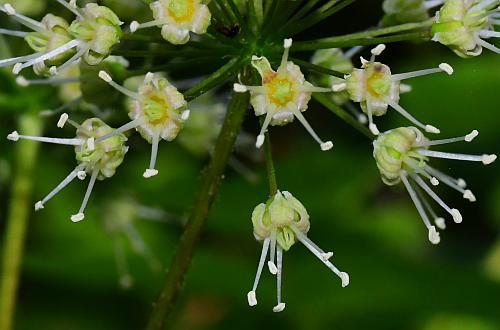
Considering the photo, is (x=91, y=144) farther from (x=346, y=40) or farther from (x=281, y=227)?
(x=346, y=40)

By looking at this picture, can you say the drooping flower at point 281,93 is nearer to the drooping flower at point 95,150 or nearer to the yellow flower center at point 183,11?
the yellow flower center at point 183,11

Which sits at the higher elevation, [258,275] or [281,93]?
[281,93]

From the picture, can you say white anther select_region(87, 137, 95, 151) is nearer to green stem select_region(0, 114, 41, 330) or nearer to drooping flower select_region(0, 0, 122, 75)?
drooping flower select_region(0, 0, 122, 75)

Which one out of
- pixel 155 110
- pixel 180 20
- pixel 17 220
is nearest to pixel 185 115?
pixel 155 110

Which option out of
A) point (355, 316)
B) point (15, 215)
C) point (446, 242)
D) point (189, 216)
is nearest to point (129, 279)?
point (15, 215)

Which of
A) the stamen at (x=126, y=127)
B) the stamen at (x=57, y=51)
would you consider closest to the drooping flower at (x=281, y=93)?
the stamen at (x=126, y=127)

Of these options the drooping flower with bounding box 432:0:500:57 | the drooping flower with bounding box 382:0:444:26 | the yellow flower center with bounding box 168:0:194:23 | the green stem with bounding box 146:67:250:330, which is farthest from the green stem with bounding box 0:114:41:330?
the drooping flower with bounding box 432:0:500:57
